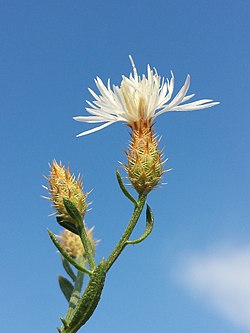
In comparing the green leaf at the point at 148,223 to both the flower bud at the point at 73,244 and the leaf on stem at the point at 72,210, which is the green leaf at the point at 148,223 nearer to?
A: the leaf on stem at the point at 72,210

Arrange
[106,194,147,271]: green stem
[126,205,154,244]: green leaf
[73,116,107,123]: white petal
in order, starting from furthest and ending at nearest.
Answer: [73,116,107,123]: white petal, [126,205,154,244]: green leaf, [106,194,147,271]: green stem

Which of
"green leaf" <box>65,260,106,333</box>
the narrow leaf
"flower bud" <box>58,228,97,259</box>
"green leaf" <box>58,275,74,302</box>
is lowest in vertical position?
"green leaf" <box>65,260,106,333</box>

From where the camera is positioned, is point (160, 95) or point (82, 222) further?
point (160, 95)

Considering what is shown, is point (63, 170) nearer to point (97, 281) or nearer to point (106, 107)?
point (106, 107)

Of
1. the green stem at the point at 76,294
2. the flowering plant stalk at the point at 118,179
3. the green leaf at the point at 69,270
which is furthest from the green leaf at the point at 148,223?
the green leaf at the point at 69,270

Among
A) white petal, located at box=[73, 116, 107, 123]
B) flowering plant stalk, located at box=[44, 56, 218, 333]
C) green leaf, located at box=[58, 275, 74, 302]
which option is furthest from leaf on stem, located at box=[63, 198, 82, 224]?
white petal, located at box=[73, 116, 107, 123]

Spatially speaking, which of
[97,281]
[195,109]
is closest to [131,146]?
[195,109]

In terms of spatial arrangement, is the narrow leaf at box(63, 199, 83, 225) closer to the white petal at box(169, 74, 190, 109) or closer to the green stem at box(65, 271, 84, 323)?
the green stem at box(65, 271, 84, 323)

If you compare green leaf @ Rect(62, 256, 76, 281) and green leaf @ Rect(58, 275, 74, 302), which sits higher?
green leaf @ Rect(62, 256, 76, 281)
